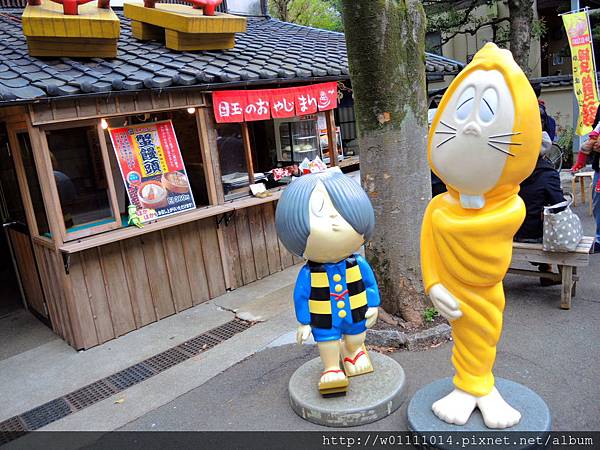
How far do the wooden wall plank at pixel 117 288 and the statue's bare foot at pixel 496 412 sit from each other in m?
4.20

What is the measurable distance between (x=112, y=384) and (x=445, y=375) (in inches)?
123

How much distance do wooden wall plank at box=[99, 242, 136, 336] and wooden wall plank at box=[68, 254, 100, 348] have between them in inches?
9.6

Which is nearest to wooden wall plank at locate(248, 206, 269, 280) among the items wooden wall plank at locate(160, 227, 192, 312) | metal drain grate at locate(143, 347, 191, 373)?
wooden wall plank at locate(160, 227, 192, 312)

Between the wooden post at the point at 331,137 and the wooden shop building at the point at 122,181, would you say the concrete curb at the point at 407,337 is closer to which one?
the wooden shop building at the point at 122,181

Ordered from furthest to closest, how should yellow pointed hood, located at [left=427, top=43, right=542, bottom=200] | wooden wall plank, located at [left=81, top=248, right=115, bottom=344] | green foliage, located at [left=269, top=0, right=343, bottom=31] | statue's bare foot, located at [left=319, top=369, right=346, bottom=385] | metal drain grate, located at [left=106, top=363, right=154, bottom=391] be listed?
1. green foliage, located at [left=269, top=0, right=343, bottom=31]
2. wooden wall plank, located at [left=81, top=248, right=115, bottom=344]
3. metal drain grate, located at [left=106, top=363, right=154, bottom=391]
4. statue's bare foot, located at [left=319, top=369, right=346, bottom=385]
5. yellow pointed hood, located at [left=427, top=43, right=542, bottom=200]

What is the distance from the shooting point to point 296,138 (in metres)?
8.03

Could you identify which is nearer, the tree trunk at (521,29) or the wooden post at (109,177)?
the wooden post at (109,177)

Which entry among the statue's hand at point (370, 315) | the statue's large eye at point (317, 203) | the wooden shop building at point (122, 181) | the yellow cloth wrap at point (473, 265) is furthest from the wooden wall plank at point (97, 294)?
the yellow cloth wrap at point (473, 265)

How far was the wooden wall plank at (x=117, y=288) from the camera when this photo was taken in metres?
5.79

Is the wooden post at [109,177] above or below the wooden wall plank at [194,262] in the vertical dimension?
above

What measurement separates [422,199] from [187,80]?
10.1 ft

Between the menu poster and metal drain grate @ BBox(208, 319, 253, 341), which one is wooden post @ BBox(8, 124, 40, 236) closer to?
the menu poster

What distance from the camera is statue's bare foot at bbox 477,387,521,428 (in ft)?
10.5

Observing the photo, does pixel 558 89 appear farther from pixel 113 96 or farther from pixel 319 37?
pixel 113 96
